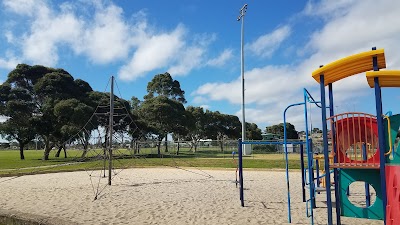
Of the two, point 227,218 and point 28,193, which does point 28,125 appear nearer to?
point 28,193

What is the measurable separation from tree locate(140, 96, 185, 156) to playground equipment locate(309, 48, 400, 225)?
3597cm

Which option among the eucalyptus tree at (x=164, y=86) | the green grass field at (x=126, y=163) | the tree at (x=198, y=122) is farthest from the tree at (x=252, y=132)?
the green grass field at (x=126, y=163)

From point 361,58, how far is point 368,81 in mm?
660

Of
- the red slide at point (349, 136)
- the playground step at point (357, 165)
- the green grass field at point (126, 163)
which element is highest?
the red slide at point (349, 136)

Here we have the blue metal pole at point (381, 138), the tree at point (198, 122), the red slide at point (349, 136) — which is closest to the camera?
the blue metal pole at point (381, 138)

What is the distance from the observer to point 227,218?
7.16m

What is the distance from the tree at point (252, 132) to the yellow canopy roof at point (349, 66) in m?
77.8

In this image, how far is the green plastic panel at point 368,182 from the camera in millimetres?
6168

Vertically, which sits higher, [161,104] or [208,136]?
[161,104]

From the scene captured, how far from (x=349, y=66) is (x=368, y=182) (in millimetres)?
2261

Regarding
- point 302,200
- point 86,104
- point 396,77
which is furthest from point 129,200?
point 86,104

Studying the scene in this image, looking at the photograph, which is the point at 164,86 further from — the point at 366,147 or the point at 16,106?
the point at 366,147

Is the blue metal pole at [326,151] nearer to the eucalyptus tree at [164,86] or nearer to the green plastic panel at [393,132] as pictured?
the green plastic panel at [393,132]

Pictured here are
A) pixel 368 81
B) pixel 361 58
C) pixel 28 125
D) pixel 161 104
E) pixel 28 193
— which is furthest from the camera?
pixel 161 104
